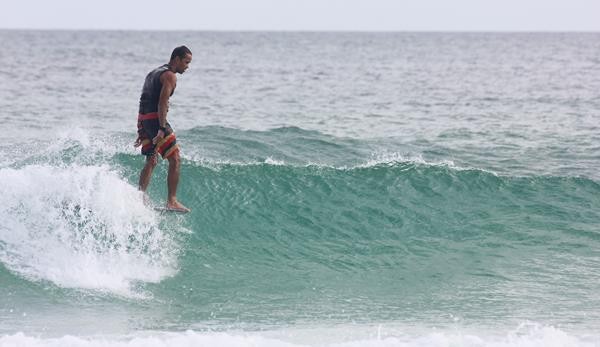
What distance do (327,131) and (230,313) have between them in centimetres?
1183

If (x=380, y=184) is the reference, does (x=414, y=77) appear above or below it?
above

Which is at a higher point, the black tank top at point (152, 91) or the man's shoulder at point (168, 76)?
the man's shoulder at point (168, 76)

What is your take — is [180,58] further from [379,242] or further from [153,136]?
[379,242]

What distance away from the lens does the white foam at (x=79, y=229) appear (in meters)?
9.09

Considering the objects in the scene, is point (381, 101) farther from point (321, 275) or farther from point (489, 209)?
point (321, 275)

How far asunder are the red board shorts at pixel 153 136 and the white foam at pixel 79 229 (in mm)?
760

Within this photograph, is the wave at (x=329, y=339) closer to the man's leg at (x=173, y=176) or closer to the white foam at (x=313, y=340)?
the white foam at (x=313, y=340)

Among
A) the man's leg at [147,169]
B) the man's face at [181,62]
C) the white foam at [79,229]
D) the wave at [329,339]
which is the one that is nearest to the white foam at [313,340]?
the wave at [329,339]

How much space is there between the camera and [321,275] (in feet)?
32.1

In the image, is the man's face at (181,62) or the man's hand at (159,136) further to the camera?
the man's hand at (159,136)

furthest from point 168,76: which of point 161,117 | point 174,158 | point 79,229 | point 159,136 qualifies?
point 79,229

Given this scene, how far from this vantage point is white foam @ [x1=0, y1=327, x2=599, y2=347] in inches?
271

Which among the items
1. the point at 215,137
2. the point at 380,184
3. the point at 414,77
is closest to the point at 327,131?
the point at 215,137

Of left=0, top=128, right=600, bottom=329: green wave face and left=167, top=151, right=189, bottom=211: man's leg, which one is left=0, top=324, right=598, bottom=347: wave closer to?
left=0, top=128, right=600, bottom=329: green wave face
